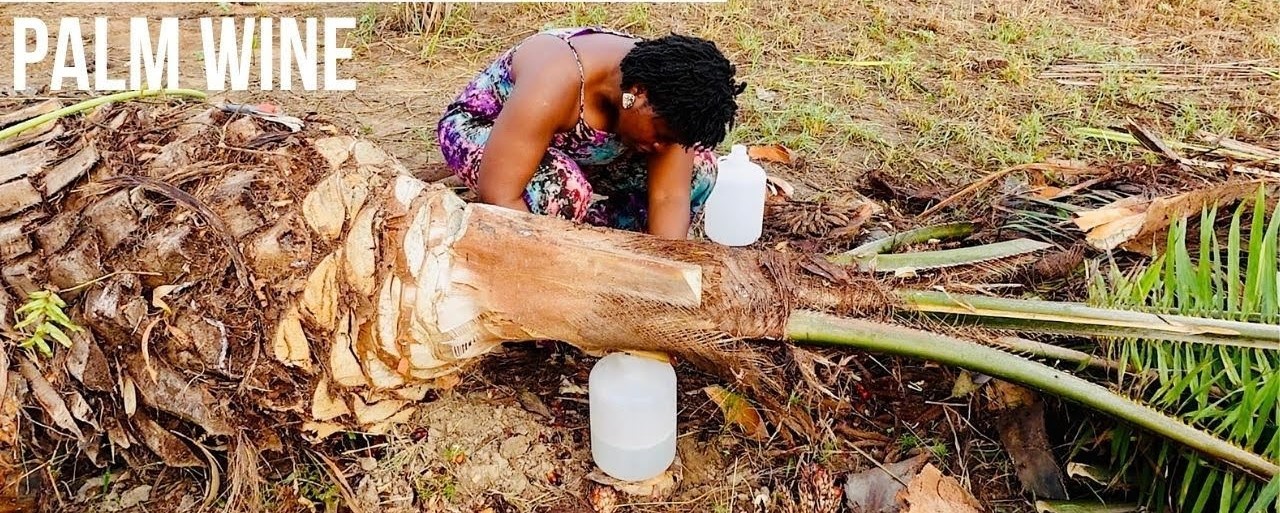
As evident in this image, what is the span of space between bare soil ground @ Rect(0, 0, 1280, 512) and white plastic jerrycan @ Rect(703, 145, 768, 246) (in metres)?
0.62

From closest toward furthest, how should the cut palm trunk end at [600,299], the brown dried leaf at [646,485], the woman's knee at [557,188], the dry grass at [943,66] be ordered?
the cut palm trunk end at [600,299]
the brown dried leaf at [646,485]
the woman's knee at [557,188]
the dry grass at [943,66]

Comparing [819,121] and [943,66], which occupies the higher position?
[943,66]

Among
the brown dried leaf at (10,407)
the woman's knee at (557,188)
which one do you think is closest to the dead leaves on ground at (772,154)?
the woman's knee at (557,188)

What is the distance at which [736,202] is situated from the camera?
9.31ft

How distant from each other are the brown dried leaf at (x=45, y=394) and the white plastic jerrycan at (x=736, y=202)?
5.77 feet

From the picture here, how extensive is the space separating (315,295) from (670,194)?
3.23 ft

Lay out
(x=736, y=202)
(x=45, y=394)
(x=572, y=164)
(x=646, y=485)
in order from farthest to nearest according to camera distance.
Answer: (x=736, y=202) < (x=572, y=164) < (x=646, y=485) < (x=45, y=394)

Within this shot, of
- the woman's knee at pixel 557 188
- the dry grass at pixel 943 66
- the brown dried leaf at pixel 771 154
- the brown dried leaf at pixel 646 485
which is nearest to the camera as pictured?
the brown dried leaf at pixel 646 485

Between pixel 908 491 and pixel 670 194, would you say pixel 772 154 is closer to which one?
pixel 670 194

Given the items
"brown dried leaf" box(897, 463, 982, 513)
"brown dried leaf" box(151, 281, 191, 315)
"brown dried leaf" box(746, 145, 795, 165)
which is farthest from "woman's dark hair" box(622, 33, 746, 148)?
"brown dried leaf" box(746, 145, 795, 165)

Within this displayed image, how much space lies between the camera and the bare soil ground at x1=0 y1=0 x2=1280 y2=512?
6.73ft

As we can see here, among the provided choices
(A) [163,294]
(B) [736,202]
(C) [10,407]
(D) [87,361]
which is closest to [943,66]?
(B) [736,202]

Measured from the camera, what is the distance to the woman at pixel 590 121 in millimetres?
2086

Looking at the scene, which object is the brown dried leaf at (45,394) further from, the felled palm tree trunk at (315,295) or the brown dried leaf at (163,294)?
the brown dried leaf at (163,294)
